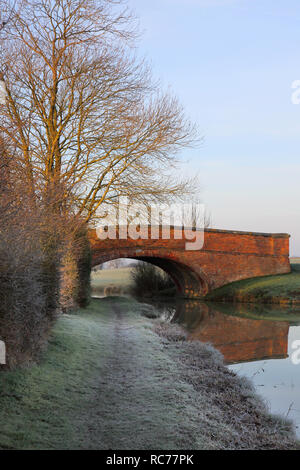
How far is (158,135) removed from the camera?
13.6 m

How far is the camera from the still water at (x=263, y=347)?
5879 millimetres

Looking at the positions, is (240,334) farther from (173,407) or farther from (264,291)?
(264,291)

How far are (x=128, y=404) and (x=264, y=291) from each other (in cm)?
1935

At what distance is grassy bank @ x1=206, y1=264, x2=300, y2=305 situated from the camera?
21.5m

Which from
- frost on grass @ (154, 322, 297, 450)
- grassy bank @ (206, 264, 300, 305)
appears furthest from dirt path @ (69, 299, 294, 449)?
grassy bank @ (206, 264, 300, 305)

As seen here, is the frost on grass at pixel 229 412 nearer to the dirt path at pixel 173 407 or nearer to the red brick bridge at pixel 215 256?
the dirt path at pixel 173 407

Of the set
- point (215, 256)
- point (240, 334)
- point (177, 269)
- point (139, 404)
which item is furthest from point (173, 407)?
point (177, 269)

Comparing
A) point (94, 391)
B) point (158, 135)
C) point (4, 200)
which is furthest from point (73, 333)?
point (158, 135)

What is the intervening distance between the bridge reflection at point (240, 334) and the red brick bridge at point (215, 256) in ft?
25.0

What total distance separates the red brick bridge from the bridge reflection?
300 inches

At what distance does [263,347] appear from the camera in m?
9.57
